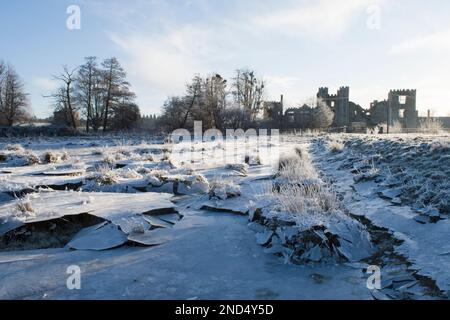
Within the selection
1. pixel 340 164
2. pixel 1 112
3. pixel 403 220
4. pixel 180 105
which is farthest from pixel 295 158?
pixel 1 112

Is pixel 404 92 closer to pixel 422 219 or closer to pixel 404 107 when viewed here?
pixel 404 107

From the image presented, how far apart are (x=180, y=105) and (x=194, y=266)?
3317cm

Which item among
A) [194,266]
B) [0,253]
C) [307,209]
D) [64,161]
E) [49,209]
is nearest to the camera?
[194,266]

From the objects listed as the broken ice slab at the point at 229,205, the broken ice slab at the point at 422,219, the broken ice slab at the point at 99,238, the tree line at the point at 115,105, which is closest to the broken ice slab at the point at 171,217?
the broken ice slab at the point at 229,205

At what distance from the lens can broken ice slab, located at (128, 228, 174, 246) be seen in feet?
16.2

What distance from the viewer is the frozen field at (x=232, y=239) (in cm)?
370

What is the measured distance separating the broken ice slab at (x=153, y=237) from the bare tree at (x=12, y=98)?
37.2m

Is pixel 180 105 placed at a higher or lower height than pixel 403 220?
higher

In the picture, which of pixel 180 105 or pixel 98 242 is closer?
pixel 98 242

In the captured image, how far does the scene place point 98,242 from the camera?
4.91m

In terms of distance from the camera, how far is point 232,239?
511 cm

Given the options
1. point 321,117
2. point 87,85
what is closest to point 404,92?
point 321,117

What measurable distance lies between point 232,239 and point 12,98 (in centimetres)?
3925
